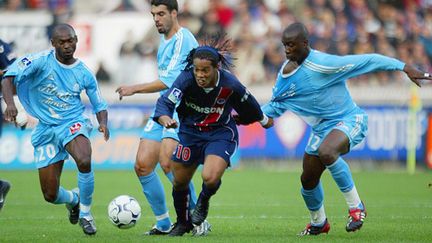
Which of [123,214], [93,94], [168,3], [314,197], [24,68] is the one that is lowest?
[123,214]

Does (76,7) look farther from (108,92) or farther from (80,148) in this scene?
(80,148)

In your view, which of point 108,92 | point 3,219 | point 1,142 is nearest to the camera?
point 3,219

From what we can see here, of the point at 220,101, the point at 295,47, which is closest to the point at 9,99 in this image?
the point at 220,101

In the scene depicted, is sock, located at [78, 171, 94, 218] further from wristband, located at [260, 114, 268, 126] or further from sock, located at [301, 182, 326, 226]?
sock, located at [301, 182, 326, 226]

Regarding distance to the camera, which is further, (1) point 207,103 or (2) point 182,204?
(2) point 182,204

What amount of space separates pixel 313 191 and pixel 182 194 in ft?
4.81

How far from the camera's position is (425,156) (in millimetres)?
22609

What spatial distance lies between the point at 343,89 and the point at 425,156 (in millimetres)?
12651

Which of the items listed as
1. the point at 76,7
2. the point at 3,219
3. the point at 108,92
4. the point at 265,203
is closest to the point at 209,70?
the point at 3,219

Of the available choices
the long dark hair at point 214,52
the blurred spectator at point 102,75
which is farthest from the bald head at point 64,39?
the blurred spectator at point 102,75

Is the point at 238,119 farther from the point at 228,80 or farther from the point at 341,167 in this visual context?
the point at 341,167

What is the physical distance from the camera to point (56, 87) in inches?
415

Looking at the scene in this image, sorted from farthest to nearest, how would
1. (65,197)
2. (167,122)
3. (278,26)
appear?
(278,26), (65,197), (167,122)

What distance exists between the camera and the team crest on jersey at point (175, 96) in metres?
9.55
